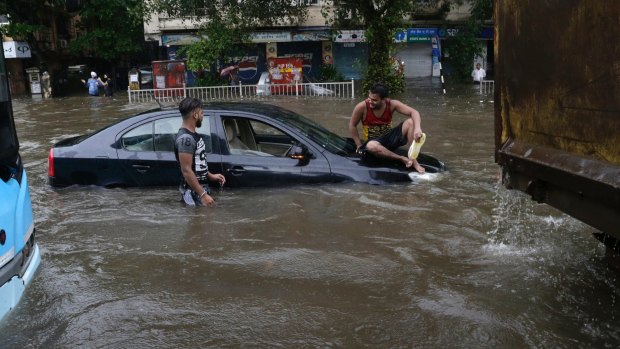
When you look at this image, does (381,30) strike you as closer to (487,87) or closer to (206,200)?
(487,87)

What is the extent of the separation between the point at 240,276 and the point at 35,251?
4.96ft

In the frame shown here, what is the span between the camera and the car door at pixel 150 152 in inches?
264

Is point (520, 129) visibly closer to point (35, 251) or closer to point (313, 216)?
point (313, 216)

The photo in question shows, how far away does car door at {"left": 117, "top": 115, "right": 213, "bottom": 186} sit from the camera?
6715 mm

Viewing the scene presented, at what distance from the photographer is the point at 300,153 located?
655 cm

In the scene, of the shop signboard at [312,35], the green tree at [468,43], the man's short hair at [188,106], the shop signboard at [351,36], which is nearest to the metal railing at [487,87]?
the green tree at [468,43]

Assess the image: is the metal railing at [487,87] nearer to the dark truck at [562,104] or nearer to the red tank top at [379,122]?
the red tank top at [379,122]

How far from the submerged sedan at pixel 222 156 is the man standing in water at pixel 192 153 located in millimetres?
673

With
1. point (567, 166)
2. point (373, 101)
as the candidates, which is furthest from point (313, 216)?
point (567, 166)

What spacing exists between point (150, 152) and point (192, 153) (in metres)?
1.41

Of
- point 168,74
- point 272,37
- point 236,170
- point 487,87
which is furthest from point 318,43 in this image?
point 236,170

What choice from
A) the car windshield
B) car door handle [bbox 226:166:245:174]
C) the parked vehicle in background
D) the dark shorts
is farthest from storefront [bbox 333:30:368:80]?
the parked vehicle in background

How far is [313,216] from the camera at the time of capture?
6043 mm

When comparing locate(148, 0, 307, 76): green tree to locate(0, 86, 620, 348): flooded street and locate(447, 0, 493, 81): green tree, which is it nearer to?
locate(447, 0, 493, 81): green tree
